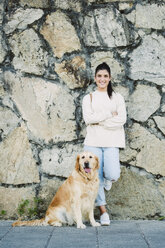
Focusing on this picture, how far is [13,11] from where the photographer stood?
5664 mm

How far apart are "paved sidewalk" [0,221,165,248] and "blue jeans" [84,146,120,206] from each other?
42cm

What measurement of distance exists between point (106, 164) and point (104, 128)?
470 millimetres

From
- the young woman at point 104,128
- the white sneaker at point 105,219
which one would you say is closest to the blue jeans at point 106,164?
the young woman at point 104,128

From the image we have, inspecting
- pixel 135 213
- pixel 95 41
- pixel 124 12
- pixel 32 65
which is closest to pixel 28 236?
pixel 135 213

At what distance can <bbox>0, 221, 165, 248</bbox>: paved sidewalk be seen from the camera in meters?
4.02

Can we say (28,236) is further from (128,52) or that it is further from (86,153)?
(128,52)

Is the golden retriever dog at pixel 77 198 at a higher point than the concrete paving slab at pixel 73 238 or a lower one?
higher

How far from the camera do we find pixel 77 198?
5008mm

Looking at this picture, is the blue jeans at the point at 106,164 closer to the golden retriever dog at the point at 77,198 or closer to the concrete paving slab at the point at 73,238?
the golden retriever dog at the point at 77,198

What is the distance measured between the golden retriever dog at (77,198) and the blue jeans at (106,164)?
162 millimetres

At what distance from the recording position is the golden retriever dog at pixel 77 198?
16.4 feet

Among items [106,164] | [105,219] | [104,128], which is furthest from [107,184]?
[104,128]

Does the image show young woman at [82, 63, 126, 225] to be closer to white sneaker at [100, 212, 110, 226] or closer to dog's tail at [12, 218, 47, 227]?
white sneaker at [100, 212, 110, 226]

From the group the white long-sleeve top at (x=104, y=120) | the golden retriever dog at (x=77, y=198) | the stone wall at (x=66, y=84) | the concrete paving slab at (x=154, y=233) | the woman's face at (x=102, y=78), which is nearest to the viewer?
the concrete paving slab at (x=154, y=233)
